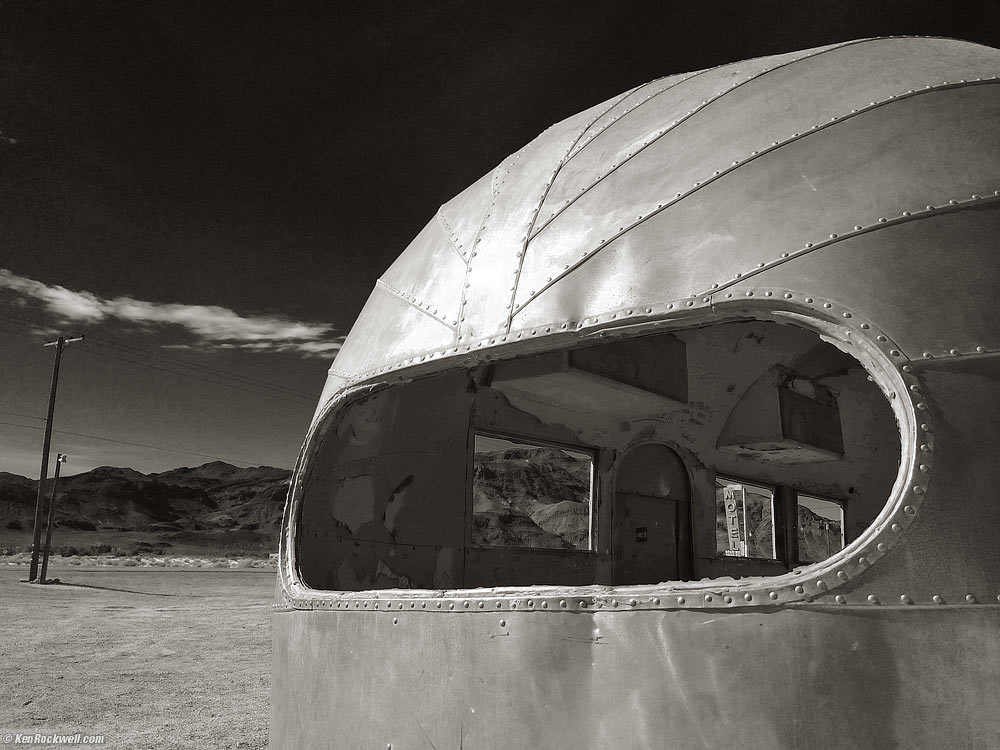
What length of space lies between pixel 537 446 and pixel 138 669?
21.8 ft

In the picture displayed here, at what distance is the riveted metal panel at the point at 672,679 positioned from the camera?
7.54 feet

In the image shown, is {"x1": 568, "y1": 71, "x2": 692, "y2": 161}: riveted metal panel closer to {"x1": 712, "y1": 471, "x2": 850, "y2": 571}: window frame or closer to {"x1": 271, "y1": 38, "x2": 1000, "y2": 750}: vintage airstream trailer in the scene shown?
{"x1": 271, "y1": 38, "x2": 1000, "y2": 750}: vintage airstream trailer

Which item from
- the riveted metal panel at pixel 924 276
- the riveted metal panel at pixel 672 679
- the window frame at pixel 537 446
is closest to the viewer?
the riveted metal panel at pixel 672 679

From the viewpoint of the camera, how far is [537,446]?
732cm

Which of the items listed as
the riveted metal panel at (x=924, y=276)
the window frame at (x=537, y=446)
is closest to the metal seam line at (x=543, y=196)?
the riveted metal panel at (x=924, y=276)

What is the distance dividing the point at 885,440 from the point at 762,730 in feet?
24.3

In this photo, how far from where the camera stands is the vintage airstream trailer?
2.39 metres

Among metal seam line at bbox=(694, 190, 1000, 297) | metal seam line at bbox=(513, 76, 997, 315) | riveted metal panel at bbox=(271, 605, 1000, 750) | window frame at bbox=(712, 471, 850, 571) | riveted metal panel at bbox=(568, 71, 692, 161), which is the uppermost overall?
riveted metal panel at bbox=(568, 71, 692, 161)

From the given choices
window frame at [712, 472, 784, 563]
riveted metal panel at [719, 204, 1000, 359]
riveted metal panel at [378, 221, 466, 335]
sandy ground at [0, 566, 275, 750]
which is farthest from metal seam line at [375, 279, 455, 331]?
window frame at [712, 472, 784, 563]

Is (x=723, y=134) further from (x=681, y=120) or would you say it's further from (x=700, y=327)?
(x=700, y=327)

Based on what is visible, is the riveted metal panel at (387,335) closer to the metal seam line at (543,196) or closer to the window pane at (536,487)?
the metal seam line at (543,196)

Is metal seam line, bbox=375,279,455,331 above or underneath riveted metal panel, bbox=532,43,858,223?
underneath

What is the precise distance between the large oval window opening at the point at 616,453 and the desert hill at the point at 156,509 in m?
65.8

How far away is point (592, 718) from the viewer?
278 cm
